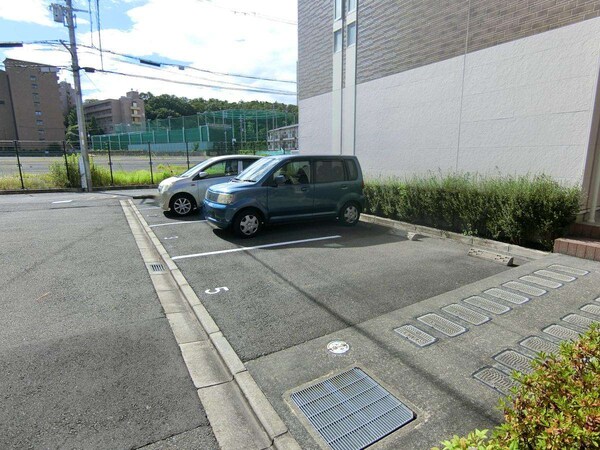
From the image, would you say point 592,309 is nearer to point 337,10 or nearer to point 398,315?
point 398,315

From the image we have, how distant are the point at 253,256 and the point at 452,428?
445 centimetres

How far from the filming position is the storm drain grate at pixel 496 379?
2.71 m

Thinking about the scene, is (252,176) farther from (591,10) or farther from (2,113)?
(2,113)

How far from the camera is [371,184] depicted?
31.9ft

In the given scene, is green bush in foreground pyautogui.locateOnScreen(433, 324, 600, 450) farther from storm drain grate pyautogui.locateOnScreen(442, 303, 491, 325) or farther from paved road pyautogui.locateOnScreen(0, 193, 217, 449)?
storm drain grate pyautogui.locateOnScreen(442, 303, 491, 325)

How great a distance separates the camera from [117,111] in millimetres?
111500

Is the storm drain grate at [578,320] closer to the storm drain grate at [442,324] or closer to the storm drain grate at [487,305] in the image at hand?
the storm drain grate at [487,305]

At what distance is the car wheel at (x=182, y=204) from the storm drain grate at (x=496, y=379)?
28.6 ft

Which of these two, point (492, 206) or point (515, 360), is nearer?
point (515, 360)

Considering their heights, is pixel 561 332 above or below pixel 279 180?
below

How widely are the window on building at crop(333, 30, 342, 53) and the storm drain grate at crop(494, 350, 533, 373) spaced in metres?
12.4

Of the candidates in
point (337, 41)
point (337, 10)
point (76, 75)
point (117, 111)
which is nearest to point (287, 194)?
point (337, 41)

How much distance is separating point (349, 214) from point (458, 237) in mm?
2585

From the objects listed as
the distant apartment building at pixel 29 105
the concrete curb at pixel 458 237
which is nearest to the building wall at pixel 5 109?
the distant apartment building at pixel 29 105
